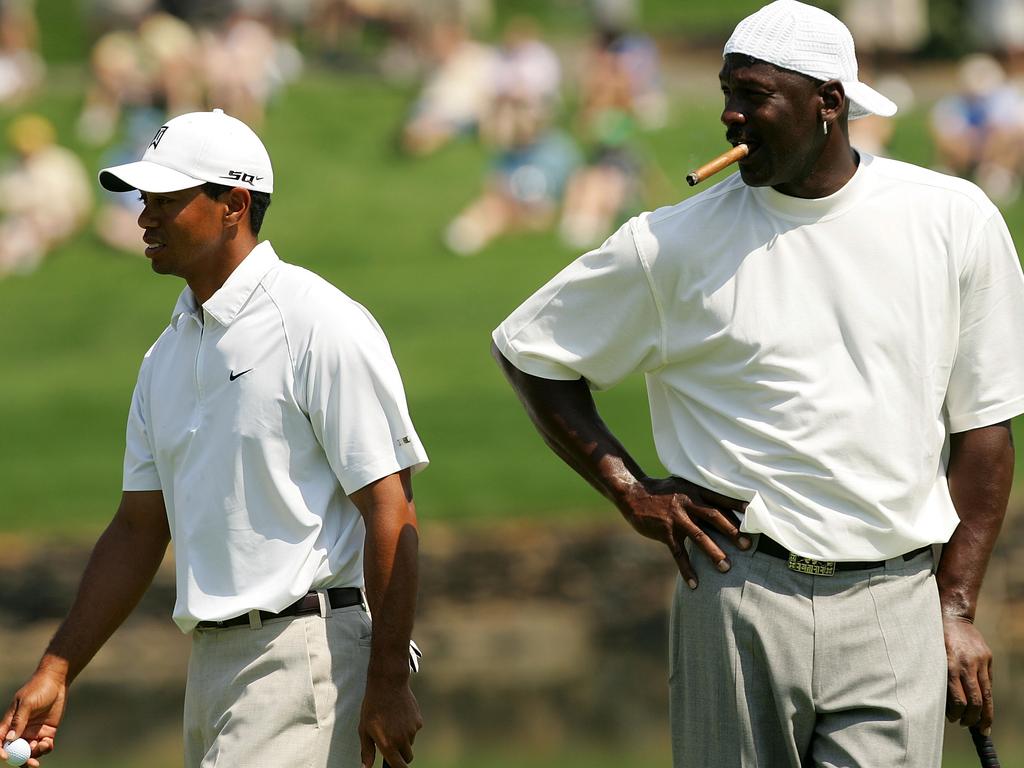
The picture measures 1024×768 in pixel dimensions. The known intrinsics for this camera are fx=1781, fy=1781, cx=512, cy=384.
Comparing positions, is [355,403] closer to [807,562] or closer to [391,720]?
[391,720]

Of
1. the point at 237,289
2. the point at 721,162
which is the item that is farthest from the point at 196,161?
the point at 721,162

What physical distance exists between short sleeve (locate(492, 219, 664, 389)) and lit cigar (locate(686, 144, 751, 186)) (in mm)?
206

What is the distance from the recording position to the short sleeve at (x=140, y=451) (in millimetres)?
4109

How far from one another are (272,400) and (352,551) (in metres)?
0.37

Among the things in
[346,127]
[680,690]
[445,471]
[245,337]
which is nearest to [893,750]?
[680,690]

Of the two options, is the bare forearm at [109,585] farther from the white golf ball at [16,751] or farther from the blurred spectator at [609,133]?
the blurred spectator at [609,133]

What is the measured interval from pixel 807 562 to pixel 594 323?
684 millimetres

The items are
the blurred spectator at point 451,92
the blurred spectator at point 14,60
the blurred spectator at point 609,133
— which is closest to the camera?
the blurred spectator at point 609,133

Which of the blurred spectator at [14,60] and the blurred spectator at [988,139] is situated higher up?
the blurred spectator at [14,60]

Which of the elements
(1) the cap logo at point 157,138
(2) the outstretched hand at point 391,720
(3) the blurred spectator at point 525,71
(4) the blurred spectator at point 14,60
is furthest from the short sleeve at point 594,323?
(4) the blurred spectator at point 14,60

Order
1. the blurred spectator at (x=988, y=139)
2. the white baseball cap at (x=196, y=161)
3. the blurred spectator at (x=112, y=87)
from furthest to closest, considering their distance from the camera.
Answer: the blurred spectator at (x=112, y=87)
the blurred spectator at (x=988, y=139)
the white baseball cap at (x=196, y=161)

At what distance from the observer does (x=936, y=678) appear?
3646 millimetres

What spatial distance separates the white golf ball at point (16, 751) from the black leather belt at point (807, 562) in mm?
1698

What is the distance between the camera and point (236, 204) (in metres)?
3.99
